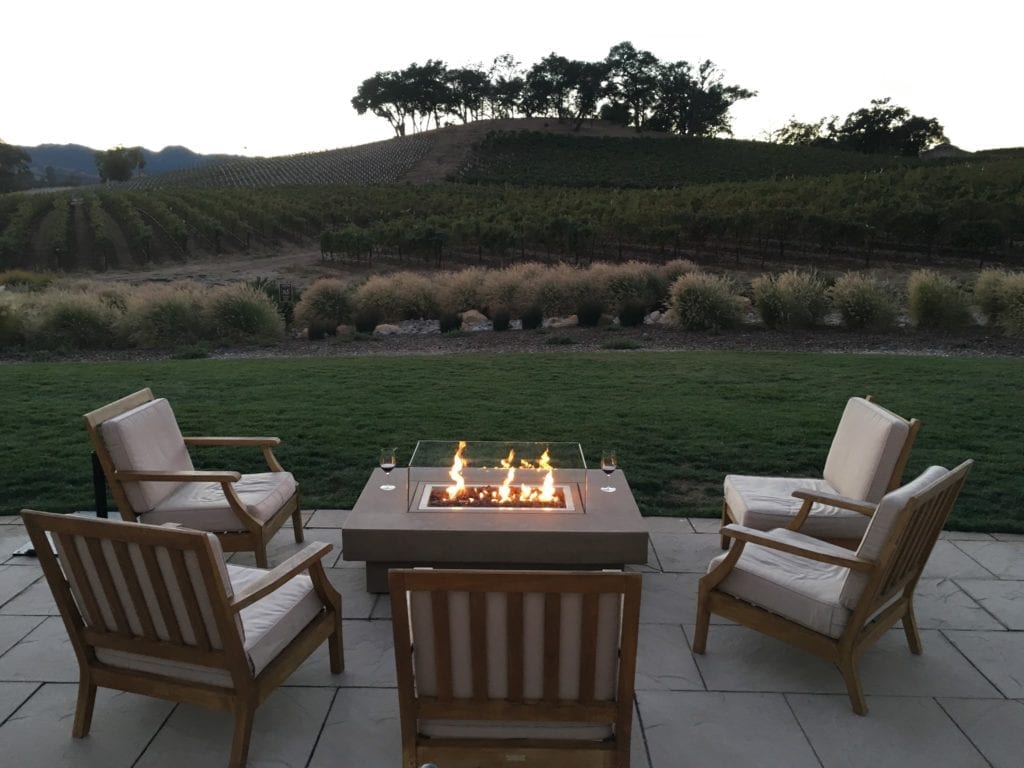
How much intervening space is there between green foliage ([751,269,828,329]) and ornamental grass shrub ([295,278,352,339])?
723cm

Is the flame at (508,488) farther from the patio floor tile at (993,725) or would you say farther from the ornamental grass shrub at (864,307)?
the ornamental grass shrub at (864,307)

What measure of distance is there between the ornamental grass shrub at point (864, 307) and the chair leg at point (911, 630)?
9320mm

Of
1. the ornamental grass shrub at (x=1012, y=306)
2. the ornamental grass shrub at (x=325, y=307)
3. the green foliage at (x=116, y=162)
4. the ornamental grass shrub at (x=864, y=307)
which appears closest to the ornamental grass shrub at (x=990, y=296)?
the ornamental grass shrub at (x=1012, y=306)

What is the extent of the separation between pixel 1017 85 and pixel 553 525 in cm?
1611

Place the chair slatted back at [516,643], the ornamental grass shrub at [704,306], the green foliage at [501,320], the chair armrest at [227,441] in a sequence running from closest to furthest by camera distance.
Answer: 1. the chair slatted back at [516,643]
2. the chair armrest at [227,441]
3. the ornamental grass shrub at [704,306]
4. the green foliage at [501,320]

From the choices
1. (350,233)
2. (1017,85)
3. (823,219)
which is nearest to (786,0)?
(1017,85)

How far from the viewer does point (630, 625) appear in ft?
6.37

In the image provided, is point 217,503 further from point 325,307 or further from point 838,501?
point 325,307

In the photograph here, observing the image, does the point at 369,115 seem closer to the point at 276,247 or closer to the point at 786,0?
the point at 276,247

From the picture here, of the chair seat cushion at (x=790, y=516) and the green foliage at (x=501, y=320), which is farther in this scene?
the green foliage at (x=501, y=320)

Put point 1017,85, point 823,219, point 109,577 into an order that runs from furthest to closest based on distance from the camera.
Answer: point 823,219 < point 1017,85 < point 109,577

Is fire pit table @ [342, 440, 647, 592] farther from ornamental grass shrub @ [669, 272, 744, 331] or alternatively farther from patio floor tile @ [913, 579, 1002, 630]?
ornamental grass shrub @ [669, 272, 744, 331]

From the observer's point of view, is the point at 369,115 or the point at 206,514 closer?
the point at 206,514

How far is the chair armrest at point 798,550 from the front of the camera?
8.72 feet
